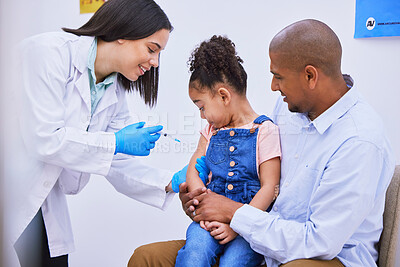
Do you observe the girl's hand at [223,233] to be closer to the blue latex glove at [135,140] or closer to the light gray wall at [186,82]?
the blue latex glove at [135,140]

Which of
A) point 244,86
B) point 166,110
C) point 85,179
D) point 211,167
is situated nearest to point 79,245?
point 85,179

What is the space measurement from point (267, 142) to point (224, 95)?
0.23 meters

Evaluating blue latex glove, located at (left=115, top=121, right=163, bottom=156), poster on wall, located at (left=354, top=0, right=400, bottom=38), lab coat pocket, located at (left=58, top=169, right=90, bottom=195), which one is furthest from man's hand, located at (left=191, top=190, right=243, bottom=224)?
poster on wall, located at (left=354, top=0, right=400, bottom=38)

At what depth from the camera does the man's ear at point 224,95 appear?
55.9 inches

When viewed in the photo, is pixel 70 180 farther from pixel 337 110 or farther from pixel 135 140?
pixel 337 110

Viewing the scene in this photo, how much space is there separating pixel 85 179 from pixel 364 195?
3.42 feet

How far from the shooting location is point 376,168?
104 cm

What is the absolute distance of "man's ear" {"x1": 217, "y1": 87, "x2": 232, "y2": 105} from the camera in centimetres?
142

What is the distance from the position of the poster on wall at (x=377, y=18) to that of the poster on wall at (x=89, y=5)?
45.1 inches

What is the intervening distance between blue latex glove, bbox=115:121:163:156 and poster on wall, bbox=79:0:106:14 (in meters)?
0.76

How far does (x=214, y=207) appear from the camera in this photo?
1.25 m

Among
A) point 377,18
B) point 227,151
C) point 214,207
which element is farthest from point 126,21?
point 377,18

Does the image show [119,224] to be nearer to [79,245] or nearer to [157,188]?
[79,245]

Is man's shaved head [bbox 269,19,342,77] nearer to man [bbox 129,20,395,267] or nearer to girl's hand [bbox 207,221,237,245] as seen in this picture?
man [bbox 129,20,395,267]
